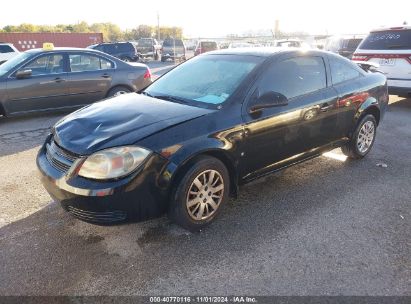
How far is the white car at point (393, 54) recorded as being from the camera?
7918 mm

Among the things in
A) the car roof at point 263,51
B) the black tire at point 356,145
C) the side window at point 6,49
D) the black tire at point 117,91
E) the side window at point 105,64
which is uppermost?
the car roof at point 263,51

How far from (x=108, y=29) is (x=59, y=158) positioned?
75982 millimetres

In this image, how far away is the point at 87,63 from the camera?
25.1 feet

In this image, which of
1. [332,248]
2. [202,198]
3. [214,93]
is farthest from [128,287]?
[214,93]

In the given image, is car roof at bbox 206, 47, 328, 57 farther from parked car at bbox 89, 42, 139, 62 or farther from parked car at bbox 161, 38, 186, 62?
parked car at bbox 161, 38, 186, 62

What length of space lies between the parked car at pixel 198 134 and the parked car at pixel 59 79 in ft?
12.6

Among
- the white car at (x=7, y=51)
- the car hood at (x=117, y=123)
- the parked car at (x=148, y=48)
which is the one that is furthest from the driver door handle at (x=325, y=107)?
the parked car at (x=148, y=48)

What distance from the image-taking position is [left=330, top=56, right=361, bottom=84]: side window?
173 inches

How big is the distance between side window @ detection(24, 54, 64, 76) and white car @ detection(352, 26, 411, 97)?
22.2 ft

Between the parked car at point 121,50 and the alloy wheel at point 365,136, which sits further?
the parked car at point 121,50

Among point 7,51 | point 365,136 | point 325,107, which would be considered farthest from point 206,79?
point 7,51

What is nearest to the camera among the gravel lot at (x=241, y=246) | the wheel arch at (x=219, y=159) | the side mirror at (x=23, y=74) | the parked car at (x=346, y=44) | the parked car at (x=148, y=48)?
the gravel lot at (x=241, y=246)

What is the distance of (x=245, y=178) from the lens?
356cm

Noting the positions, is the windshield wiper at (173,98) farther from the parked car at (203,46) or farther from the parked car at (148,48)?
the parked car at (148,48)
